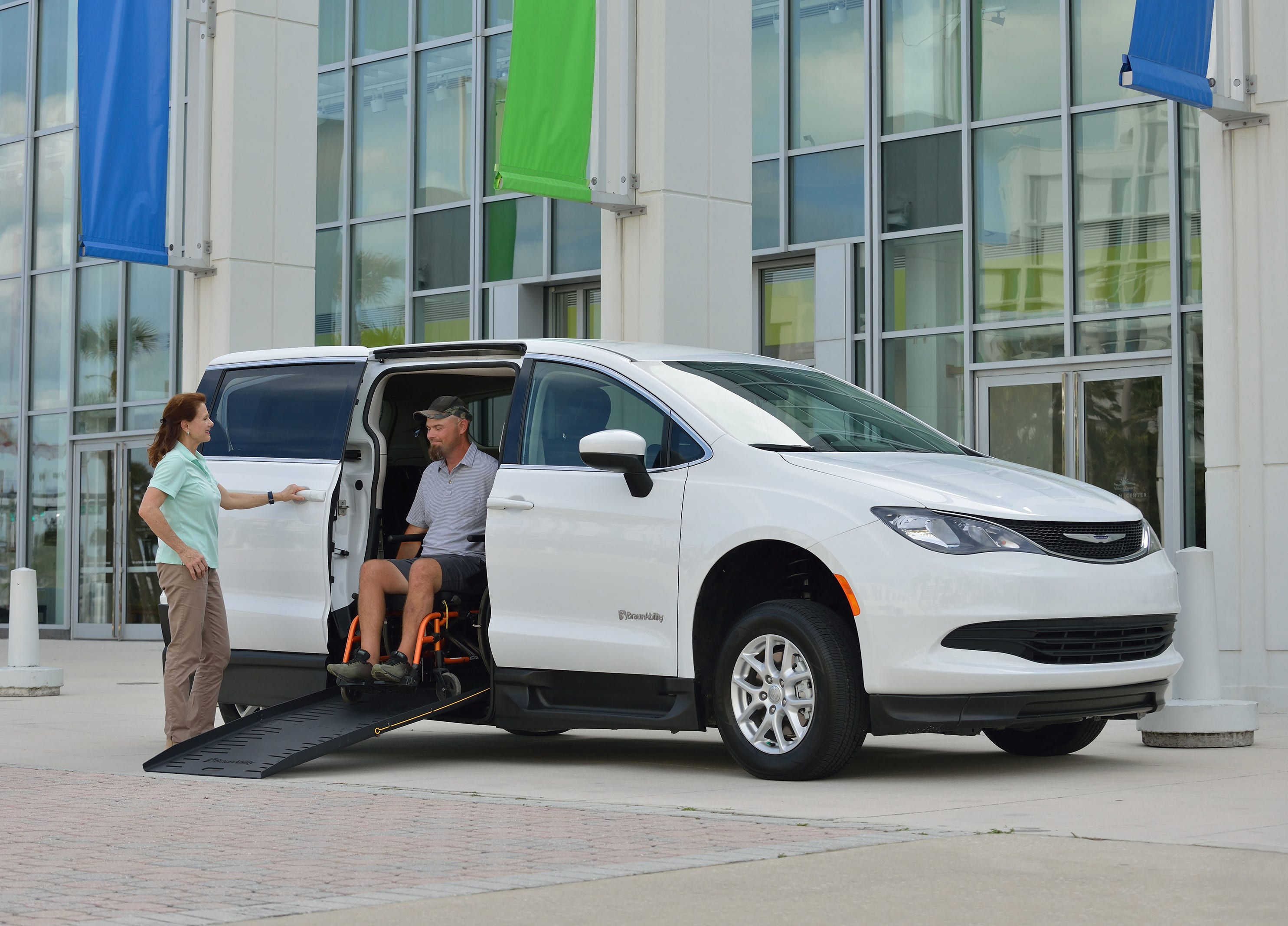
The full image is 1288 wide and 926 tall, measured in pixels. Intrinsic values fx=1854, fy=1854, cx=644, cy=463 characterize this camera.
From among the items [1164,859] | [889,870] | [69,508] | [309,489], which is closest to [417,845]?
[889,870]

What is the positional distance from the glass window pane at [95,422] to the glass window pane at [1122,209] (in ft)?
44.4

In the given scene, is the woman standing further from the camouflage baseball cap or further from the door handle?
the door handle

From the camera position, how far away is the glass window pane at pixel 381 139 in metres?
24.2

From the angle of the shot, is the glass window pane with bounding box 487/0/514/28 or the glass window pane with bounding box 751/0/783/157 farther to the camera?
the glass window pane with bounding box 487/0/514/28

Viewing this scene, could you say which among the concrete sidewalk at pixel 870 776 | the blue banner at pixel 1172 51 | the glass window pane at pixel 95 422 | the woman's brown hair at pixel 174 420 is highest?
the blue banner at pixel 1172 51

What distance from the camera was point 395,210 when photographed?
2414 cm

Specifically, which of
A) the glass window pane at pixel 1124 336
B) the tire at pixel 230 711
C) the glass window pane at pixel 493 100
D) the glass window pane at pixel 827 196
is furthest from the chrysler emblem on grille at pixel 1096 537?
the glass window pane at pixel 493 100

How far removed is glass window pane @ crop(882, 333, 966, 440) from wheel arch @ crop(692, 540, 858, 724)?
10265 millimetres

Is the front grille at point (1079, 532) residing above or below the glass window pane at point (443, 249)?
below

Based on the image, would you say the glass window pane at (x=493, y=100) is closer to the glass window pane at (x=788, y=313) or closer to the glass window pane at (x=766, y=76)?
the glass window pane at (x=766, y=76)

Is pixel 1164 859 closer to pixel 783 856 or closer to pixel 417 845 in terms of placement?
pixel 783 856

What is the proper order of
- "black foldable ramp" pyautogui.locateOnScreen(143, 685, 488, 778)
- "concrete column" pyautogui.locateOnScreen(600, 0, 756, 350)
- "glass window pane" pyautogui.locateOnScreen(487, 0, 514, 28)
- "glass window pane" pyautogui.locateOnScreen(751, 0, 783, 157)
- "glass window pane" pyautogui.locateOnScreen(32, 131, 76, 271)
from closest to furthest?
"black foldable ramp" pyautogui.locateOnScreen(143, 685, 488, 778), "concrete column" pyautogui.locateOnScreen(600, 0, 756, 350), "glass window pane" pyautogui.locateOnScreen(751, 0, 783, 157), "glass window pane" pyautogui.locateOnScreen(487, 0, 514, 28), "glass window pane" pyautogui.locateOnScreen(32, 131, 76, 271)

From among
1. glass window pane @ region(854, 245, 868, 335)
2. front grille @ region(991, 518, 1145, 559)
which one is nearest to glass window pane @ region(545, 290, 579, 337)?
glass window pane @ region(854, 245, 868, 335)

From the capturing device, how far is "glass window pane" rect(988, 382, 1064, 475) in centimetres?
1789
